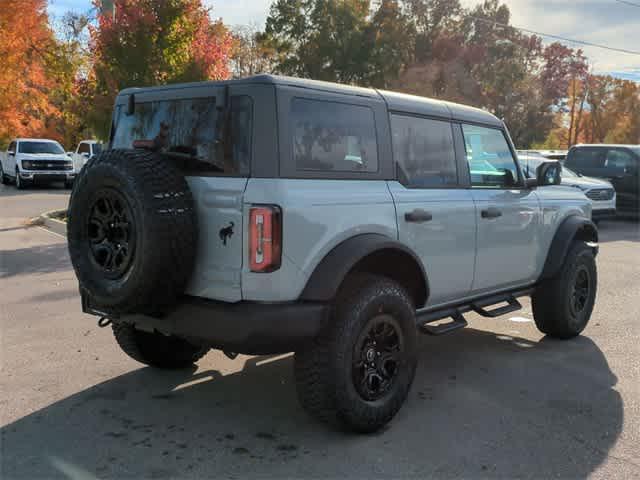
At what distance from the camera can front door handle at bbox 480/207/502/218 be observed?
4805 millimetres

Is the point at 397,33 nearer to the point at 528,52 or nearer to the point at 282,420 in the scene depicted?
the point at 528,52

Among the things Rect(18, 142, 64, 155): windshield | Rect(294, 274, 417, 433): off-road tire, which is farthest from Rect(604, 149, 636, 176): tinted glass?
Rect(18, 142, 64, 155): windshield

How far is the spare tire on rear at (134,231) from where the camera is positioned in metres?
3.36

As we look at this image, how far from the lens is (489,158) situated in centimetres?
519

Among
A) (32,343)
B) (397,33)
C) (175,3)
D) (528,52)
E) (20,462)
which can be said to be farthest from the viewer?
(528,52)

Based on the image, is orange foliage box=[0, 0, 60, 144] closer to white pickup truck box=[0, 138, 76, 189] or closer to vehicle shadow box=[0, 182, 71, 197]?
white pickup truck box=[0, 138, 76, 189]

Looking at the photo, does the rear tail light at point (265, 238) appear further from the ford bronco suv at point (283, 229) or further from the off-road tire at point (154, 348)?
the off-road tire at point (154, 348)

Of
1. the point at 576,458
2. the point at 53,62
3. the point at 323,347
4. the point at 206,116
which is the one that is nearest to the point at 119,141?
the point at 206,116

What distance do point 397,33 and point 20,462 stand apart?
33.0 metres

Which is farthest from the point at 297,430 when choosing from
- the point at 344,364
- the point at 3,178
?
the point at 3,178

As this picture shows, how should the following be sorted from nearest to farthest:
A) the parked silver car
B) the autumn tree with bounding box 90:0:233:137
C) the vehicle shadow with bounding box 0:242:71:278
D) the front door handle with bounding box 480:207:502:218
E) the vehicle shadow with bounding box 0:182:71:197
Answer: the front door handle with bounding box 480:207:502:218
the vehicle shadow with bounding box 0:242:71:278
the autumn tree with bounding box 90:0:233:137
the parked silver car
the vehicle shadow with bounding box 0:182:71:197

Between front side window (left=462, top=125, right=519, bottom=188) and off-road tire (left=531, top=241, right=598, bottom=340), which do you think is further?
off-road tire (left=531, top=241, right=598, bottom=340)

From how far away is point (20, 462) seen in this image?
11.1 feet

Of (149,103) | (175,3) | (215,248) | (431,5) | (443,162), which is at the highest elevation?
(431,5)
